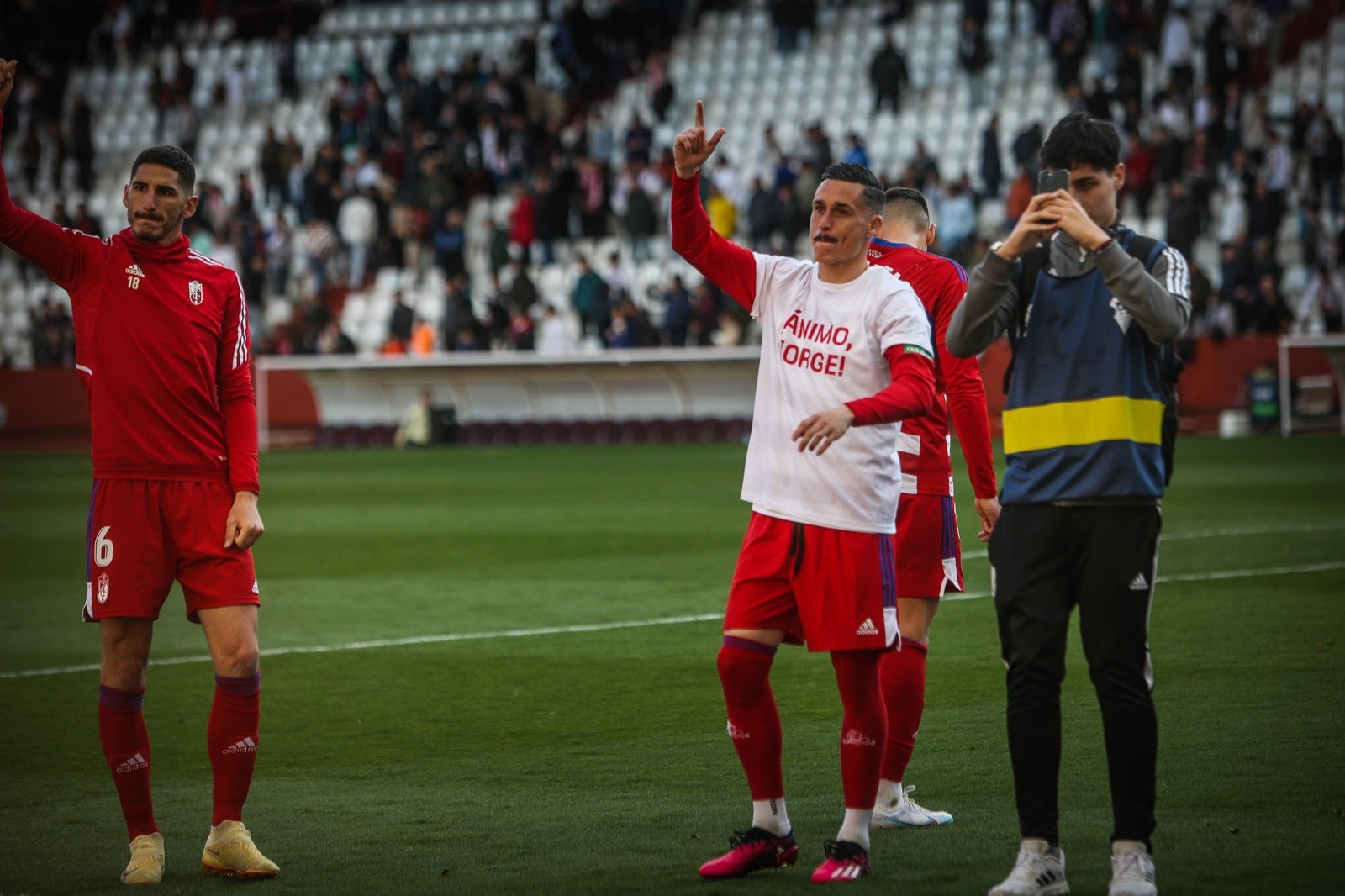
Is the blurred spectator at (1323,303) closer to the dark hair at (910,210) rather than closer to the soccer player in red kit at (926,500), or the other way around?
the dark hair at (910,210)

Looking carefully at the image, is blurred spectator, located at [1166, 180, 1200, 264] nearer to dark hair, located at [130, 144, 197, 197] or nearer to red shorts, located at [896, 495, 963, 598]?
red shorts, located at [896, 495, 963, 598]

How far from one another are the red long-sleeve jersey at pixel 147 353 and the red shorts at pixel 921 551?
207cm

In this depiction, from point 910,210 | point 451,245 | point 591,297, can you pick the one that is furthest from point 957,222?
point 910,210

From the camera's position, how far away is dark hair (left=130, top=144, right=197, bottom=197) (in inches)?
210

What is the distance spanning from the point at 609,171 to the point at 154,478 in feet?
92.6

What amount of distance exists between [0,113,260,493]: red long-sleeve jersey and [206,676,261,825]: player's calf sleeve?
583 millimetres

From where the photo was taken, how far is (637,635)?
386 inches

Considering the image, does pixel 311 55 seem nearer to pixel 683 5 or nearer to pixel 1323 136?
pixel 683 5

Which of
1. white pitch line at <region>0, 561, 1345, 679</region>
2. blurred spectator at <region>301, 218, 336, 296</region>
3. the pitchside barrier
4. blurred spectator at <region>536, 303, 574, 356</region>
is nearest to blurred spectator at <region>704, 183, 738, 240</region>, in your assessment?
the pitchside barrier

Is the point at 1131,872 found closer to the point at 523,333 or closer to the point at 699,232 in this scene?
the point at 699,232

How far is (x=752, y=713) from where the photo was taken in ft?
17.0

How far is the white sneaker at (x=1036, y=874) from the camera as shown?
4.69m

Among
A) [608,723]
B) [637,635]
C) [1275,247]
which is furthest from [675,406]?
[608,723]

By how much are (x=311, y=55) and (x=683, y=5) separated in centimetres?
931
